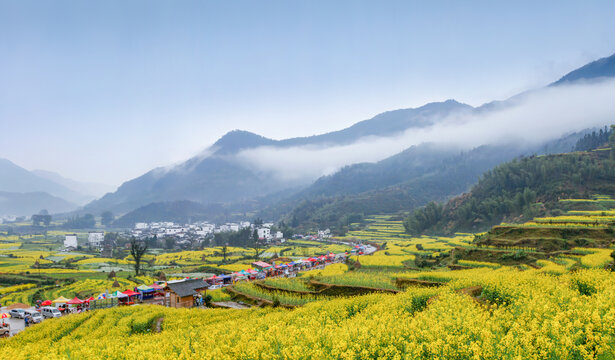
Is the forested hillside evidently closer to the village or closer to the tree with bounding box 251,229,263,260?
the tree with bounding box 251,229,263,260

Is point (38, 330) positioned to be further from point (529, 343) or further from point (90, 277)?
point (90, 277)

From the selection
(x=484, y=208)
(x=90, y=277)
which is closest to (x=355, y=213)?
(x=484, y=208)

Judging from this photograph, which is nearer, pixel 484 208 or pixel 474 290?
pixel 474 290

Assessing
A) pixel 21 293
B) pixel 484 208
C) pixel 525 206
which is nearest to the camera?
pixel 21 293

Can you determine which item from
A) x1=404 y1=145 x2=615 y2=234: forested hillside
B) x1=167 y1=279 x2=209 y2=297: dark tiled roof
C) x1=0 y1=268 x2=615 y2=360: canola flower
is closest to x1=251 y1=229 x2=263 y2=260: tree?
x1=404 y1=145 x2=615 y2=234: forested hillside

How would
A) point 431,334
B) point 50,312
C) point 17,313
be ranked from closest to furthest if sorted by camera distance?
point 431,334 → point 50,312 → point 17,313

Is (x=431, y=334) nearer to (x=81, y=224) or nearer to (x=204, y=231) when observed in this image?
(x=204, y=231)

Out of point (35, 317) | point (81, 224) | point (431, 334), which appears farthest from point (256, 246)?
point (81, 224)
